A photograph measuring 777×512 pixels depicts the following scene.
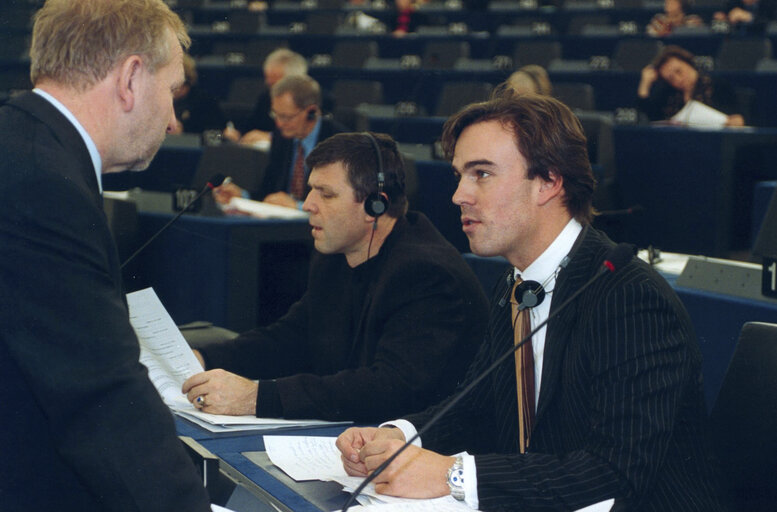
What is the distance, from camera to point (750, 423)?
1590mm

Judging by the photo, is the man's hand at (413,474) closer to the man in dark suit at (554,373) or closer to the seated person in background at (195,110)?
the man in dark suit at (554,373)

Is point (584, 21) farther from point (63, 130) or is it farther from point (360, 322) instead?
point (63, 130)

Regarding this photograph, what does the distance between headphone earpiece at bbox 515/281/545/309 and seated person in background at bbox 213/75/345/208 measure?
10.4 ft

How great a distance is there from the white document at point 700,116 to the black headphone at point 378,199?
12.6 ft

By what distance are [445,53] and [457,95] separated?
5.34 feet

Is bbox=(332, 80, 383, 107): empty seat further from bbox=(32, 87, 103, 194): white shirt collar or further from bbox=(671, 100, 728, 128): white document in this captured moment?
bbox=(32, 87, 103, 194): white shirt collar

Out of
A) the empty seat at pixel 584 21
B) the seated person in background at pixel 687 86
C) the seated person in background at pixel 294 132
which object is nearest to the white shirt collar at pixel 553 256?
the seated person in background at pixel 294 132

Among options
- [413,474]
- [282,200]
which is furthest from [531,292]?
[282,200]

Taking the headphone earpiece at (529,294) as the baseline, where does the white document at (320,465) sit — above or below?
below

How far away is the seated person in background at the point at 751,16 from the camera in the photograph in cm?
755

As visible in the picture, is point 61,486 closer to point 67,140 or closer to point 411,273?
point 67,140

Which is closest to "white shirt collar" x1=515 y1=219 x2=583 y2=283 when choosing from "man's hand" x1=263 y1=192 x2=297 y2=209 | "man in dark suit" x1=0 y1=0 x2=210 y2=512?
"man in dark suit" x1=0 y1=0 x2=210 y2=512

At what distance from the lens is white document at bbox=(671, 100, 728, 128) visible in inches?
220

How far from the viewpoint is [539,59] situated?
27.2 feet
